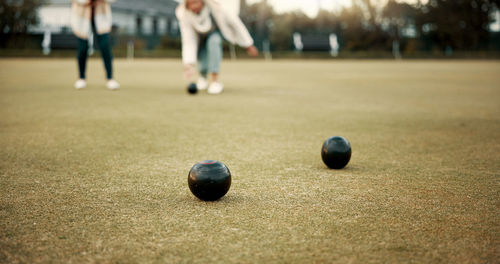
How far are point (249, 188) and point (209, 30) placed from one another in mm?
4991

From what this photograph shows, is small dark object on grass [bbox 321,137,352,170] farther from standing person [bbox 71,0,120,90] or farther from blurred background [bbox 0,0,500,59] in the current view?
blurred background [bbox 0,0,500,59]

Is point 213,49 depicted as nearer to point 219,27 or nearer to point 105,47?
point 219,27

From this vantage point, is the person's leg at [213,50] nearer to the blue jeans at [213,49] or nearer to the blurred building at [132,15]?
the blue jeans at [213,49]

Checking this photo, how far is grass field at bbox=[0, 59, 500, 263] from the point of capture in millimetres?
1544

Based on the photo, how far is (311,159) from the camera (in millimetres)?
2949

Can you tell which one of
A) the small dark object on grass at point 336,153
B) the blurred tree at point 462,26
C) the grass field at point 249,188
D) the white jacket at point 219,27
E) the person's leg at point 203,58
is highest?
the blurred tree at point 462,26

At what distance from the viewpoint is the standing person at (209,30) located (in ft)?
21.9

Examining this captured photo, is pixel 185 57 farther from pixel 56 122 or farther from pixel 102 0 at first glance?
pixel 56 122

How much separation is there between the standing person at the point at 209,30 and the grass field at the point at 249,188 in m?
2.04

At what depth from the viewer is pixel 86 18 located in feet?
22.4

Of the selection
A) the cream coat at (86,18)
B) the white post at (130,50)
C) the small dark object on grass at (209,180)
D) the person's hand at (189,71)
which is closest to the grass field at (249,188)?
the small dark object on grass at (209,180)

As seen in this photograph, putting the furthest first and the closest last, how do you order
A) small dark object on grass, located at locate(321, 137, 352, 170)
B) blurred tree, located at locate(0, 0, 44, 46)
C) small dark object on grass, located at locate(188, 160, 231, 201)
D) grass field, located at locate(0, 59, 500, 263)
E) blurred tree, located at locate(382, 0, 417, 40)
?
blurred tree, located at locate(382, 0, 417, 40) < blurred tree, located at locate(0, 0, 44, 46) < small dark object on grass, located at locate(321, 137, 352, 170) < small dark object on grass, located at locate(188, 160, 231, 201) < grass field, located at locate(0, 59, 500, 263)

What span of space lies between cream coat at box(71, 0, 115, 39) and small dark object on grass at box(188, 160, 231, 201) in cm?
553

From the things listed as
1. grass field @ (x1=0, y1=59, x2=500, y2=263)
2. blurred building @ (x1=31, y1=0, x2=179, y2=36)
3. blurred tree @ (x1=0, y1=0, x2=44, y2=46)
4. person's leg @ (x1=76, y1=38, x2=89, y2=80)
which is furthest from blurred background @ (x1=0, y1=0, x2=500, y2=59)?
grass field @ (x1=0, y1=59, x2=500, y2=263)
